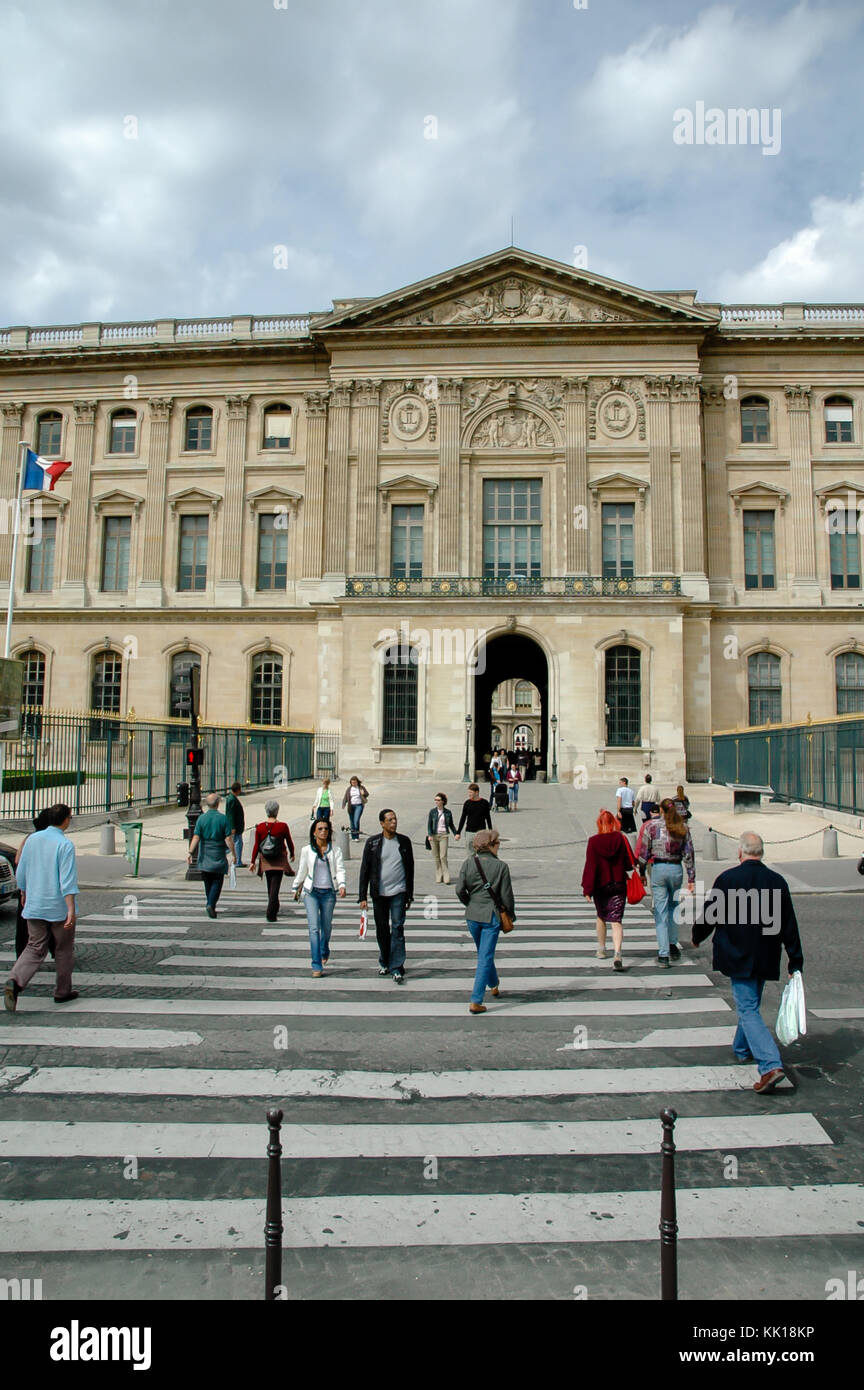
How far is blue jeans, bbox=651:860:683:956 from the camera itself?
10.5 m

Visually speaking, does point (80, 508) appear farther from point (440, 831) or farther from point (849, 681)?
point (849, 681)

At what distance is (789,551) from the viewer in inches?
1681

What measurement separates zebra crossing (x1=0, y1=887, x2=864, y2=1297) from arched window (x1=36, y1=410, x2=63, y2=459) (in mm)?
43140

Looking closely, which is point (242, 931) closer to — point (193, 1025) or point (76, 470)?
point (193, 1025)

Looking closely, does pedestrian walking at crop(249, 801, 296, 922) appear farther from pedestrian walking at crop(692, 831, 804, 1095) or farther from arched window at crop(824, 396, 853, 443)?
arched window at crop(824, 396, 853, 443)

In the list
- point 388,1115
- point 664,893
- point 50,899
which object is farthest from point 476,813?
point 388,1115

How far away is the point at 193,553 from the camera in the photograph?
45.7m

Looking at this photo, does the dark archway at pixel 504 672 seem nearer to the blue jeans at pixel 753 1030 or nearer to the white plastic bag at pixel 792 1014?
the blue jeans at pixel 753 1030

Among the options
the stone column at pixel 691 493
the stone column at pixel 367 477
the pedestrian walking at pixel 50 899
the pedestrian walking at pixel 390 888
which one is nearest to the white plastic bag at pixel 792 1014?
the pedestrian walking at pixel 390 888

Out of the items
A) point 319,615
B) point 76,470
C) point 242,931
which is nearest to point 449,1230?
point 242,931

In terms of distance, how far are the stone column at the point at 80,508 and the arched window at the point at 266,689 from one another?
31.0ft

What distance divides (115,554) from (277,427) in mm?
10390

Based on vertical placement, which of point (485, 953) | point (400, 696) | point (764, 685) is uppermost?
Answer: point (764, 685)

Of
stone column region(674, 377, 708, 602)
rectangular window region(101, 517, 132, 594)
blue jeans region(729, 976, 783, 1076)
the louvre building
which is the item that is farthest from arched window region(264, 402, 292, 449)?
blue jeans region(729, 976, 783, 1076)
